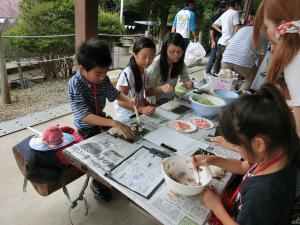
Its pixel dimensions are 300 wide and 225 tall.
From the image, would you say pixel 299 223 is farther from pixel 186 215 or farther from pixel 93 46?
pixel 93 46

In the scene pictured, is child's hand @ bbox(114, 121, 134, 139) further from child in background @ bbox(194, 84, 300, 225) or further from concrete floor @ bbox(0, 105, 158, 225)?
child in background @ bbox(194, 84, 300, 225)

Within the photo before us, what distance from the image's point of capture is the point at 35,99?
406 centimetres

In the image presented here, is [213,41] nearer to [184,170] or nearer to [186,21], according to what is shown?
[186,21]

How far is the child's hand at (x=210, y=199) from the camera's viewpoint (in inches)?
43.1

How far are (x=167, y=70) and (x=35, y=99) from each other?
2528 millimetres

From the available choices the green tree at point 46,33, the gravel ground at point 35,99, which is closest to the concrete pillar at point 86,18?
the gravel ground at point 35,99

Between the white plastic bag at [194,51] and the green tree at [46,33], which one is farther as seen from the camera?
the white plastic bag at [194,51]

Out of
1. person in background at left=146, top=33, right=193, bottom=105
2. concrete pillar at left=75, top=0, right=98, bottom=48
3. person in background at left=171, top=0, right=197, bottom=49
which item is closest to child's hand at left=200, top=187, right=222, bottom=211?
person in background at left=146, top=33, right=193, bottom=105

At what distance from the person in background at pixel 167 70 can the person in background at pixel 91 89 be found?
61 cm

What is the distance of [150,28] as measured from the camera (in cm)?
947

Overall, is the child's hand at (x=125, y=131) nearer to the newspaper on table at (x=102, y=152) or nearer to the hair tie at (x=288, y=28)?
the newspaper on table at (x=102, y=152)

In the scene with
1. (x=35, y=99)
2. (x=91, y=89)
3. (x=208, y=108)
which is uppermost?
(x=91, y=89)

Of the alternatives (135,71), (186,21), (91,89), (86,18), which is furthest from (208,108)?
(186,21)

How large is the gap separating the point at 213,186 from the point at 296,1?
103 centimetres
